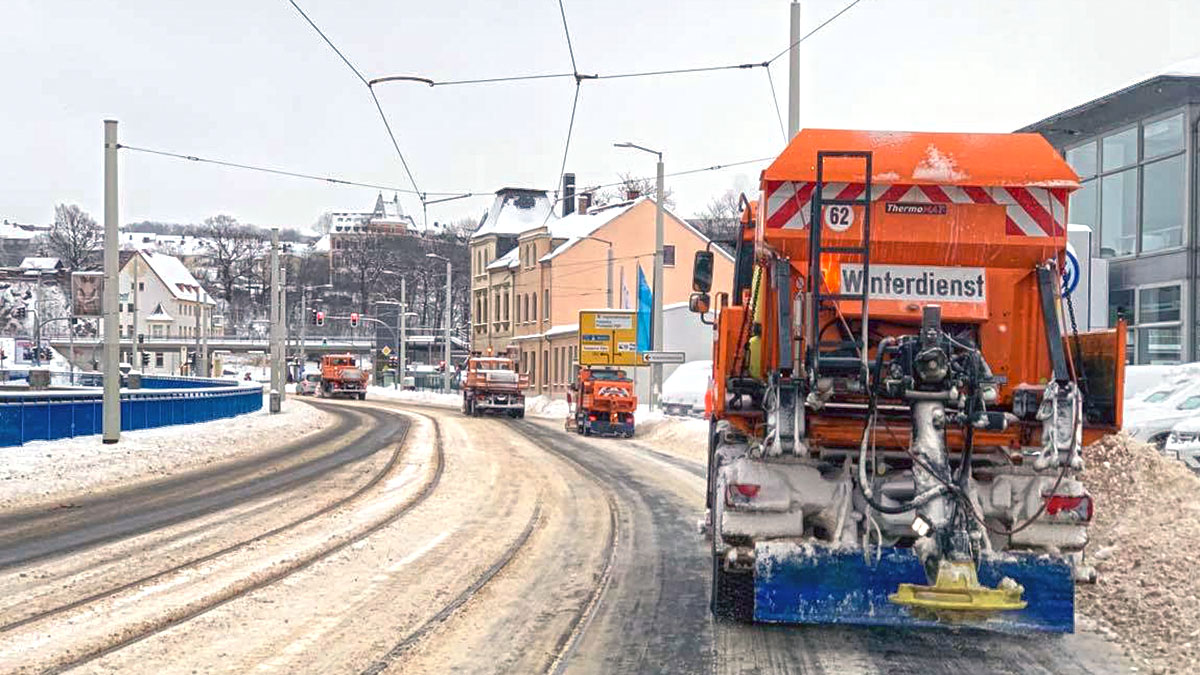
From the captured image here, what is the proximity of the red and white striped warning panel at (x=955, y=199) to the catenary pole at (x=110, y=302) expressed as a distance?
16.9 meters

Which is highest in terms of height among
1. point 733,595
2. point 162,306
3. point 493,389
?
point 162,306

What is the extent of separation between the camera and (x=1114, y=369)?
7.02 meters

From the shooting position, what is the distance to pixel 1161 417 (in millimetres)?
20281

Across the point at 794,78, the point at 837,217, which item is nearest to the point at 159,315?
the point at 794,78

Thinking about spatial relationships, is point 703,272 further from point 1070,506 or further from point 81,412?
point 81,412

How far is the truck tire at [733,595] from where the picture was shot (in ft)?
26.9

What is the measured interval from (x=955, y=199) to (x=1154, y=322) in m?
27.1

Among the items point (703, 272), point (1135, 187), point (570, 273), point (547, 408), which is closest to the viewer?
point (703, 272)

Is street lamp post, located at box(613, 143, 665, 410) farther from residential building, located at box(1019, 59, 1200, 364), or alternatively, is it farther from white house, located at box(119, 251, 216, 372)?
white house, located at box(119, 251, 216, 372)

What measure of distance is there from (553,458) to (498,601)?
52.4 ft

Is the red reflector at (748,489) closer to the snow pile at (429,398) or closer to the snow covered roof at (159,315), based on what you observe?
the snow pile at (429,398)

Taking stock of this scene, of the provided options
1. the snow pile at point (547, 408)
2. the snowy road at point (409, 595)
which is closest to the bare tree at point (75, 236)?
the snow pile at point (547, 408)

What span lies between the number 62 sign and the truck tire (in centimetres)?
240

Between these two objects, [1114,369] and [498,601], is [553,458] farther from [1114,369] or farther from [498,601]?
[1114,369]
